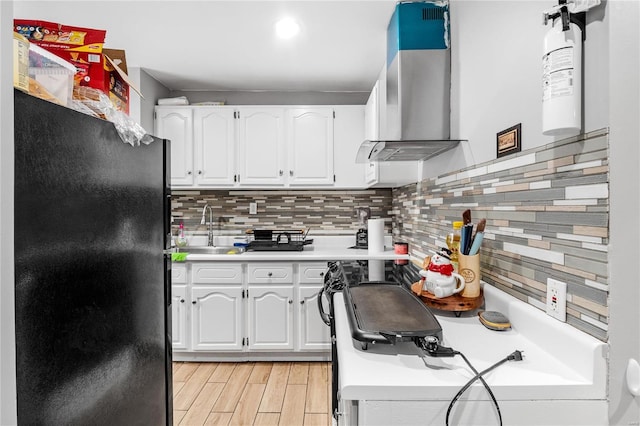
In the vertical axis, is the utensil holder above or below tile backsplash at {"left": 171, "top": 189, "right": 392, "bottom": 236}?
below

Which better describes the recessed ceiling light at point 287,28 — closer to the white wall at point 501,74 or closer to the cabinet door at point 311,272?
the white wall at point 501,74

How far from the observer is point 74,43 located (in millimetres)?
978

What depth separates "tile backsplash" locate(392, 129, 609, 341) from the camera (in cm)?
94

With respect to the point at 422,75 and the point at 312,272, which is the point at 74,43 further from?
the point at 312,272

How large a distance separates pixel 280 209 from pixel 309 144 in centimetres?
70

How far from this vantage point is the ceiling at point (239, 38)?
7.25 feet

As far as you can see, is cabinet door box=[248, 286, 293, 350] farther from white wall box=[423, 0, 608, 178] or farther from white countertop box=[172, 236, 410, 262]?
white wall box=[423, 0, 608, 178]


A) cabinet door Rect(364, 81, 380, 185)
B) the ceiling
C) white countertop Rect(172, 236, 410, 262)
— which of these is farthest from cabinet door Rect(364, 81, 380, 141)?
white countertop Rect(172, 236, 410, 262)

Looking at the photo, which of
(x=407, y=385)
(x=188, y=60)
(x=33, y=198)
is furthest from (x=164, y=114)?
(x=407, y=385)

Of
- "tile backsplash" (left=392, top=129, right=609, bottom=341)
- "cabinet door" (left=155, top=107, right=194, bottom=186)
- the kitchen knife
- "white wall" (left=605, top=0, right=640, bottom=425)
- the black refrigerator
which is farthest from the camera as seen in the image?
"cabinet door" (left=155, top=107, right=194, bottom=186)

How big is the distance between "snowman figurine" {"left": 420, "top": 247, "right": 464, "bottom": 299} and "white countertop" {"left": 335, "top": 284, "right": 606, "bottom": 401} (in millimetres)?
264

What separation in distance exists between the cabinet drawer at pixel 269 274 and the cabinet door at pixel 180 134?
39.6 inches

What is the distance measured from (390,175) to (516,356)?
1991mm

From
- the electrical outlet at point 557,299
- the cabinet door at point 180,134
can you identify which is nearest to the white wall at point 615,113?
the electrical outlet at point 557,299
